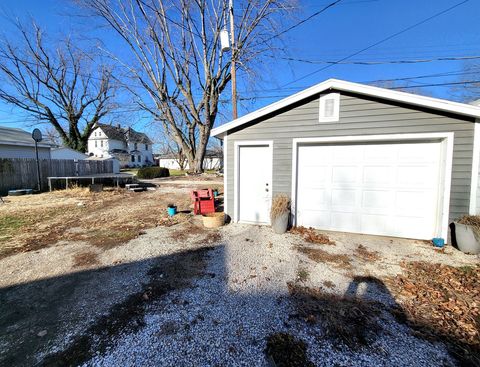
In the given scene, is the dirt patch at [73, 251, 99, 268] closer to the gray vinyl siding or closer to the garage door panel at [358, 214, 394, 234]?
the gray vinyl siding

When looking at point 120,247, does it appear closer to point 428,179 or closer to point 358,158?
point 358,158

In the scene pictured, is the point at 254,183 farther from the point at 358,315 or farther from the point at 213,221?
the point at 358,315

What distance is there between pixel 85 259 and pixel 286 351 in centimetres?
383

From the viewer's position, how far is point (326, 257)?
4105 millimetres

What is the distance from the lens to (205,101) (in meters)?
17.7

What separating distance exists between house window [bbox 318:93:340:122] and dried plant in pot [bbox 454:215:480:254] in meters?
3.13

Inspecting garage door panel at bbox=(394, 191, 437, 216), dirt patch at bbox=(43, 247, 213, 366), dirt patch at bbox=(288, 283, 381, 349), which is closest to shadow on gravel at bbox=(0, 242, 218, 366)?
dirt patch at bbox=(43, 247, 213, 366)

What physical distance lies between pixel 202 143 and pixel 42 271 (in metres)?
16.6

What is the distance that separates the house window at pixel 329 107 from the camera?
5.02 meters

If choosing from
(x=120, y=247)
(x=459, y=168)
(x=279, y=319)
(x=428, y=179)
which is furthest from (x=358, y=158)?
(x=120, y=247)

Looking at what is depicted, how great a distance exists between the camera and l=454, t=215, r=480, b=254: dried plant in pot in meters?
4.13

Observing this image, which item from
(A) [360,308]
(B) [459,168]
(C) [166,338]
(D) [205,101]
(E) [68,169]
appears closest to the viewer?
(C) [166,338]

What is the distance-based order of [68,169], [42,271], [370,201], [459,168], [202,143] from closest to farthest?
[42,271], [459,168], [370,201], [68,169], [202,143]

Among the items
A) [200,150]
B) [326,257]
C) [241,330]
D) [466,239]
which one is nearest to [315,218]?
[326,257]
